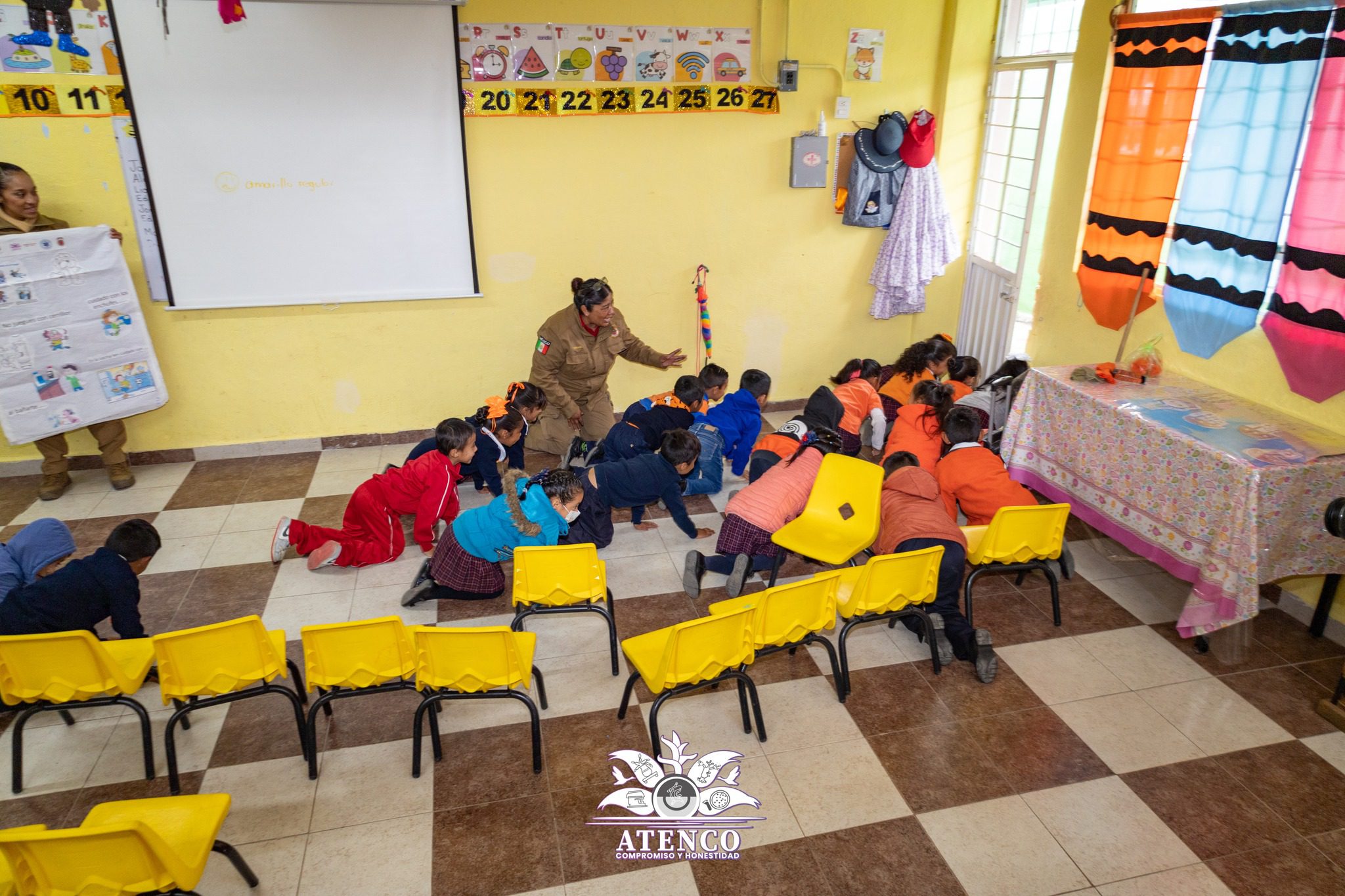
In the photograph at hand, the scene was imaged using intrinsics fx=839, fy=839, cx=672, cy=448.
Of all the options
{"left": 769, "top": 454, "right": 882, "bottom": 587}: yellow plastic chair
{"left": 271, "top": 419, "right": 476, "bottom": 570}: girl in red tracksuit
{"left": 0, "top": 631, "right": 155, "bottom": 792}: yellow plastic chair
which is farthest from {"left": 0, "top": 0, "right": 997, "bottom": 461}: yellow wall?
{"left": 0, "top": 631, "right": 155, "bottom": 792}: yellow plastic chair

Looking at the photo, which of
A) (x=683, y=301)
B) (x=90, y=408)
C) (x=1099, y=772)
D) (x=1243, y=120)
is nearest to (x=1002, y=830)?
(x=1099, y=772)

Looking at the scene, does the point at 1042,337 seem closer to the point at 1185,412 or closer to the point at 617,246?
Result: the point at 1185,412

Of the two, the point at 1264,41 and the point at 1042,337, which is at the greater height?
the point at 1264,41

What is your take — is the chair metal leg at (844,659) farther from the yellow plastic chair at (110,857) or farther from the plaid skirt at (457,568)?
the yellow plastic chair at (110,857)

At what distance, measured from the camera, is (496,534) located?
3.85m

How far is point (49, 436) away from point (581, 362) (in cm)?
322

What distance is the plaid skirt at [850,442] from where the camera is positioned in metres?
5.23

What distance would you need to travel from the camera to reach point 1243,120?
387 centimetres

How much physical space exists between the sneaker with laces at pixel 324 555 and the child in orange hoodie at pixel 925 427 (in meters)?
2.98

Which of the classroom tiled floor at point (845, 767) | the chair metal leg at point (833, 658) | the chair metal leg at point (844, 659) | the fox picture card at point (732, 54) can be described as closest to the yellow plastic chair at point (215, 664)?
the classroom tiled floor at point (845, 767)

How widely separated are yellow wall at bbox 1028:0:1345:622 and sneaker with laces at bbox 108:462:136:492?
596 cm

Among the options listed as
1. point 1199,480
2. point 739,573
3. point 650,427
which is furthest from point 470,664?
point 1199,480

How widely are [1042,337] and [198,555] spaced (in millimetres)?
5276

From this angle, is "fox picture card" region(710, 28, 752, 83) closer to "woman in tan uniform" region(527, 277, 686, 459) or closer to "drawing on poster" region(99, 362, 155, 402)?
"woman in tan uniform" region(527, 277, 686, 459)
